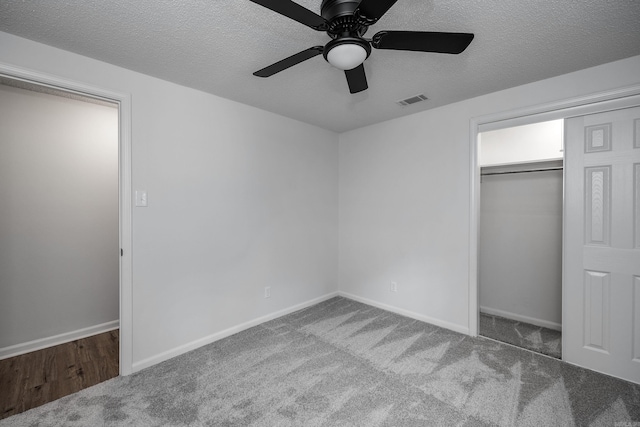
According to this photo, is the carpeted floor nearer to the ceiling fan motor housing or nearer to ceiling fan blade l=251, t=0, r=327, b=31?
the ceiling fan motor housing

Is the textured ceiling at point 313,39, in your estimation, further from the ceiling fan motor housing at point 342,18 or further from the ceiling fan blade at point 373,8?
the ceiling fan blade at point 373,8

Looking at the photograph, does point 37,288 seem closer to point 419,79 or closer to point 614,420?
point 419,79

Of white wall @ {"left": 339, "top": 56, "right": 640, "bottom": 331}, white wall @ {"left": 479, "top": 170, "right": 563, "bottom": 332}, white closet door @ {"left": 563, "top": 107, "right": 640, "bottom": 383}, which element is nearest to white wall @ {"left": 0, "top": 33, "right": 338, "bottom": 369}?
white wall @ {"left": 339, "top": 56, "right": 640, "bottom": 331}

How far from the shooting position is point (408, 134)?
3.40 meters

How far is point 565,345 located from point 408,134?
8.25 ft

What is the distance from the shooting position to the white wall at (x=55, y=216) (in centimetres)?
263

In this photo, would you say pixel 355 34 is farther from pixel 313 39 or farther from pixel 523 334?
pixel 523 334

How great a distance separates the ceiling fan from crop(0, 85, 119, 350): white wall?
2.79 meters

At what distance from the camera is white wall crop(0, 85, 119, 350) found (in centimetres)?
263

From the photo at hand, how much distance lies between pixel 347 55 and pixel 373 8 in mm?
239

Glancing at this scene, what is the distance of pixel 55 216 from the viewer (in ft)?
9.39

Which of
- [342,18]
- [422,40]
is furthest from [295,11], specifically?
[422,40]

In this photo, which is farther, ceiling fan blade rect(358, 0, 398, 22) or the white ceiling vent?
the white ceiling vent

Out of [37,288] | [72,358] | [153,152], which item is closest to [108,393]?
[72,358]
